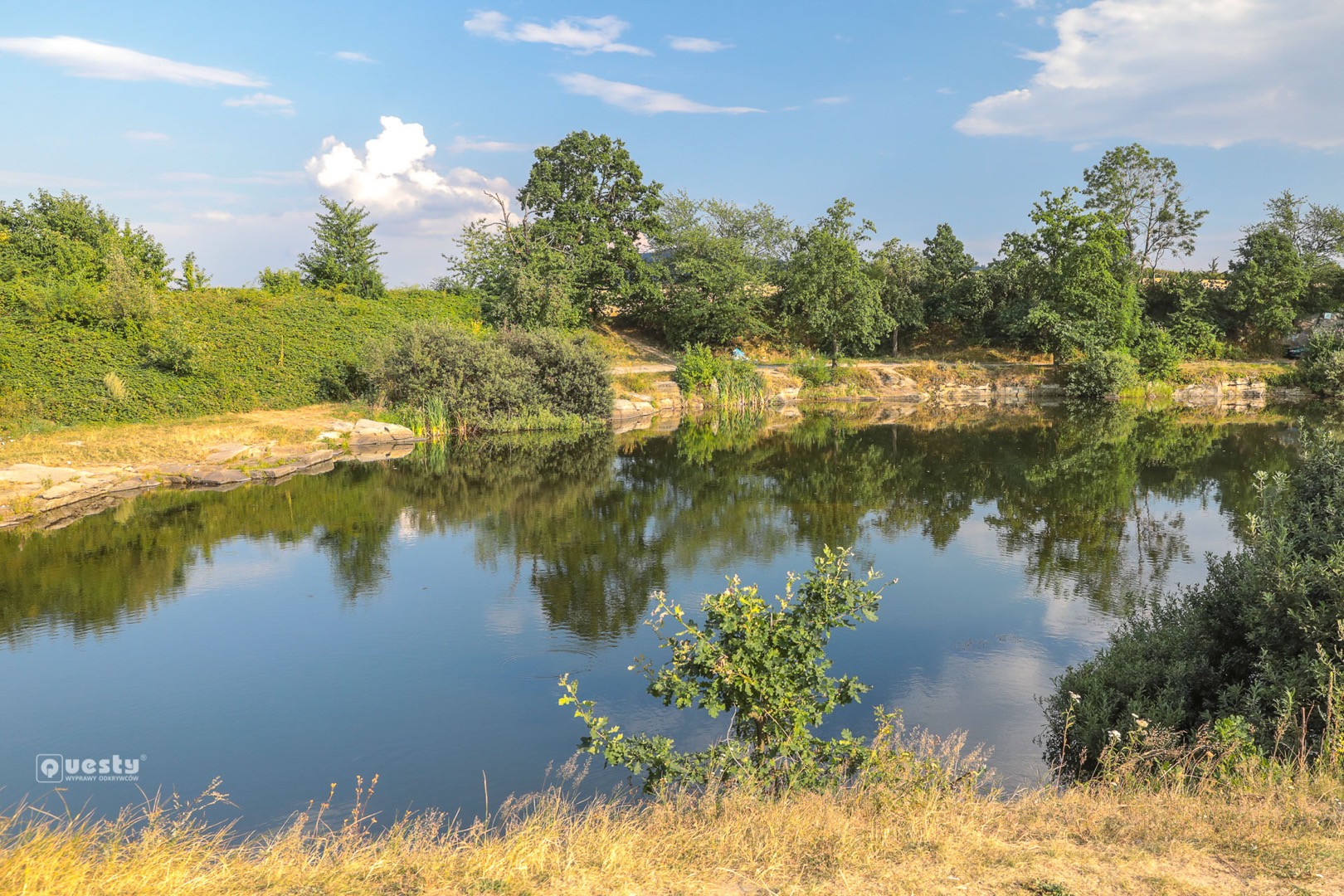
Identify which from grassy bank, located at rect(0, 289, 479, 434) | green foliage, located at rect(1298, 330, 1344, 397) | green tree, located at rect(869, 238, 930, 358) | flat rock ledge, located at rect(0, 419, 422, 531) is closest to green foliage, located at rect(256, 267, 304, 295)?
grassy bank, located at rect(0, 289, 479, 434)

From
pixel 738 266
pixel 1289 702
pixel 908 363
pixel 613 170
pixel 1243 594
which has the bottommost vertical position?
pixel 1289 702

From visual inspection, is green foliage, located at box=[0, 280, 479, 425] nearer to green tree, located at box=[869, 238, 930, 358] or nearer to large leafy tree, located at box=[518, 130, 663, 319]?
large leafy tree, located at box=[518, 130, 663, 319]

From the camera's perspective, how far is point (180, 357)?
25.6 meters

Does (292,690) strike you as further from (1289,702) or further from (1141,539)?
(1141,539)

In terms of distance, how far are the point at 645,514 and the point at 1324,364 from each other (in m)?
38.2

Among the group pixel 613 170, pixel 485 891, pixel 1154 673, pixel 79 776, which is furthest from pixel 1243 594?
pixel 613 170

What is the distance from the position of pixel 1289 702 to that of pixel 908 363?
39.8m

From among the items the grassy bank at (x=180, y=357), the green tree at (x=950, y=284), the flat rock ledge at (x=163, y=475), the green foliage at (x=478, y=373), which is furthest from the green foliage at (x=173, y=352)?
the green tree at (x=950, y=284)

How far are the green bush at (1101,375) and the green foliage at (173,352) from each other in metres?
31.5

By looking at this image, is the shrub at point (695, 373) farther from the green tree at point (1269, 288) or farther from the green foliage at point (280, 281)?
the green tree at point (1269, 288)

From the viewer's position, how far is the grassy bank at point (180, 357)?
76.7ft

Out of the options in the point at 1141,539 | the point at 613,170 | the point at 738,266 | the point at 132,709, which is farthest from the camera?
the point at 613,170

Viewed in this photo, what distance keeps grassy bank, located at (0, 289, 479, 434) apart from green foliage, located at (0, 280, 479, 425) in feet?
0.11

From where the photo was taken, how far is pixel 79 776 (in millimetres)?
7016
